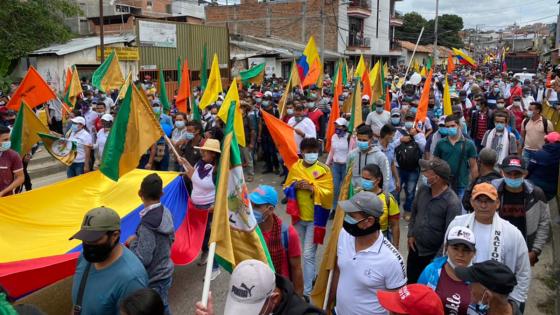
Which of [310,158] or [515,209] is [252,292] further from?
[310,158]

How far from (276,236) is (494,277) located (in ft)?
5.62

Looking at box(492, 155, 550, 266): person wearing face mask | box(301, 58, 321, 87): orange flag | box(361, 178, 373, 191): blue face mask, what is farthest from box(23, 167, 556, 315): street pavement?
box(301, 58, 321, 87): orange flag

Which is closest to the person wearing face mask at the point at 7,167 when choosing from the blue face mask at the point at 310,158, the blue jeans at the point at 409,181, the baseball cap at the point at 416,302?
the blue face mask at the point at 310,158

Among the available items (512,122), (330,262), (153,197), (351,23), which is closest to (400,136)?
(512,122)

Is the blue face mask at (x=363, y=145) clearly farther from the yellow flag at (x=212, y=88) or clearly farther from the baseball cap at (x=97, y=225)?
the yellow flag at (x=212, y=88)

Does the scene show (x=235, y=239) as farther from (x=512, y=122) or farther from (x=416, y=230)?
(x=512, y=122)

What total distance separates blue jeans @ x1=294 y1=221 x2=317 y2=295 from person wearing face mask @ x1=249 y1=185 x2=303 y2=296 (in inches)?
42.9

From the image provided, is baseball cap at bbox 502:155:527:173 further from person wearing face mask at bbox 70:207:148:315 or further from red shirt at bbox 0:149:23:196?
red shirt at bbox 0:149:23:196

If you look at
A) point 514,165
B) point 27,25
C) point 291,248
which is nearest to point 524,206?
point 514,165

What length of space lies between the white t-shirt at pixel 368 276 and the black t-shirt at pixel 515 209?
5.40 feet

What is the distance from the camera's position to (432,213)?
13.7ft

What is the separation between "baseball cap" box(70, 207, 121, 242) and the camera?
2871mm

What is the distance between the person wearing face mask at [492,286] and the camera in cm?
245

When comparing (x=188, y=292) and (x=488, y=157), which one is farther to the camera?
(x=188, y=292)
